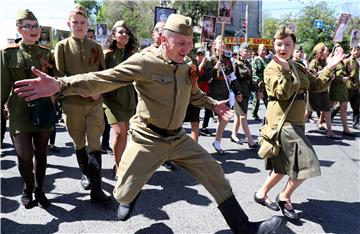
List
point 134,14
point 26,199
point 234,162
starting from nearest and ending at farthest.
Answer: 1. point 26,199
2. point 234,162
3. point 134,14

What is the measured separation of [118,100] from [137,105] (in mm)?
1198

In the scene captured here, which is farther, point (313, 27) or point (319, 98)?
point (313, 27)

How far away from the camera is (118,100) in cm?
471

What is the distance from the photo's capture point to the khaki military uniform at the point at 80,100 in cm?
405

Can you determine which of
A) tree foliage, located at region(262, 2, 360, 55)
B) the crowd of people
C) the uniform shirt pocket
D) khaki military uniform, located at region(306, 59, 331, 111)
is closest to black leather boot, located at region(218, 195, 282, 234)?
the crowd of people

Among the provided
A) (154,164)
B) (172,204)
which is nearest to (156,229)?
(172,204)

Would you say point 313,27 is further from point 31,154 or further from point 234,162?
point 31,154

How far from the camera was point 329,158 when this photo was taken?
6438 millimetres

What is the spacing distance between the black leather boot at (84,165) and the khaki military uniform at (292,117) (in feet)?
6.90

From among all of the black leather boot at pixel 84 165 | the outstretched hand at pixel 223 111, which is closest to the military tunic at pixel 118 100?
the black leather boot at pixel 84 165

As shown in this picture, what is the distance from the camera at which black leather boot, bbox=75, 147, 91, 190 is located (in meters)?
4.32

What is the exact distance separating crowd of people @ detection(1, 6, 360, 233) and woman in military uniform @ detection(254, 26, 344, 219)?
1 centimetres

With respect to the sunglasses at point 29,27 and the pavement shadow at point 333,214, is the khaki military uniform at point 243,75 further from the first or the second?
the sunglasses at point 29,27

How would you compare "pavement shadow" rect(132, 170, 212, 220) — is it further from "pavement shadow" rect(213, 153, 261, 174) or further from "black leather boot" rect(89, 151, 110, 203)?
"pavement shadow" rect(213, 153, 261, 174)
